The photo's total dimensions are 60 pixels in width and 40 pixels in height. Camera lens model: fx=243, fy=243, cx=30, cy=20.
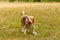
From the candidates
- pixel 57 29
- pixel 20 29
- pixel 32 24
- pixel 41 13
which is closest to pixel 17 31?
pixel 20 29

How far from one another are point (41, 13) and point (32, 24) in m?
8.01

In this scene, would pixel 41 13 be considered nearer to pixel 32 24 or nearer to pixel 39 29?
pixel 39 29

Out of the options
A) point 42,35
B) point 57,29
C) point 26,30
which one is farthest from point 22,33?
point 57,29

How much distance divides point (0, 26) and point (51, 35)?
3.80 meters

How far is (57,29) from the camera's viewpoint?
42.2 feet

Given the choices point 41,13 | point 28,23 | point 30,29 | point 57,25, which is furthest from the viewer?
point 41,13

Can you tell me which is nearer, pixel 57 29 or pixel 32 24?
pixel 32 24

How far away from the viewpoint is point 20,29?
12867mm

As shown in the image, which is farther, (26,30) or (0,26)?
(0,26)

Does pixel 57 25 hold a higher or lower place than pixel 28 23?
lower

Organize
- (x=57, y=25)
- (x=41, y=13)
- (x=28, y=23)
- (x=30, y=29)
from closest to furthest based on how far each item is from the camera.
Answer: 1. (x=28, y=23)
2. (x=30, y=29)
3. (x=57, y=25)
4. (x=41, y=13)

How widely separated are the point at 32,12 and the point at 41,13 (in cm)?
84

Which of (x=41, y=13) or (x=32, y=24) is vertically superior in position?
(x=32, y=24)

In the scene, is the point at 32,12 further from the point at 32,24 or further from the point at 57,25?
the point at 32,24
